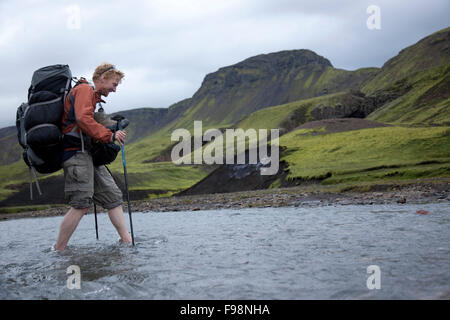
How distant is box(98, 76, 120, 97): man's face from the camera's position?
29.3 feet

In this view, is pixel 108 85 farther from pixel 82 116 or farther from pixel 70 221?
pixel 70 221

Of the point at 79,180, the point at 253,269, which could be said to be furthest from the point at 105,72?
the point at 253,269

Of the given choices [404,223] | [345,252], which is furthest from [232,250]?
[404,223]

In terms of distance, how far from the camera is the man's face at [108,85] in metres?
8.93

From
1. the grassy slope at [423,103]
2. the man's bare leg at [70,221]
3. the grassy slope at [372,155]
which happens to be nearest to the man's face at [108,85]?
the man's bare leg at [70,221]

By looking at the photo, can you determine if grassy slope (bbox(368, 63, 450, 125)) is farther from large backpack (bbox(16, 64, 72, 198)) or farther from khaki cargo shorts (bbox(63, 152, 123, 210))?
large backpack (bbox(16, 64, 72, 198))

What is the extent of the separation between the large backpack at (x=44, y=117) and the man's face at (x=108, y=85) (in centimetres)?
68

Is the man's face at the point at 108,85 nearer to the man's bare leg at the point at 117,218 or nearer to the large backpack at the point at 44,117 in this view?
the large backpack at the point at 44,117

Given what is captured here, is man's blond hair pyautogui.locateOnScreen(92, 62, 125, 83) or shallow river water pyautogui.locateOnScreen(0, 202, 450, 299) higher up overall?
man's blond hair pyautogui.locateOnScreen(92, 62, 125, 83)

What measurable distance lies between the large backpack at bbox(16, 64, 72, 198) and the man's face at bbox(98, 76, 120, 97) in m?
0.68

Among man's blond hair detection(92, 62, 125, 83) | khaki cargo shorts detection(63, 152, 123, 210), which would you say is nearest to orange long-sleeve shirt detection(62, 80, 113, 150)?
khaki cargo shorts detection(63, 152, 123, 210)

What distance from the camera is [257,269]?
6340mm
